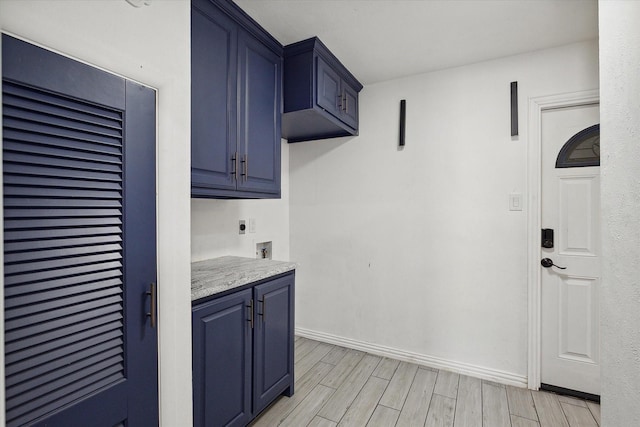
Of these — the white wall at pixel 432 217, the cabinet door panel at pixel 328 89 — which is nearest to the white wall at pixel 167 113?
the cabinet door panel at pixel 328 89

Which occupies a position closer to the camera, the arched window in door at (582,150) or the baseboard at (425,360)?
the arched window in door at (582,150)

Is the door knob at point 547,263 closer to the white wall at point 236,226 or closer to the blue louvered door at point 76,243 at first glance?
the white wall at point 236,226

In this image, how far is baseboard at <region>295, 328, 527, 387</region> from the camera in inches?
91.1

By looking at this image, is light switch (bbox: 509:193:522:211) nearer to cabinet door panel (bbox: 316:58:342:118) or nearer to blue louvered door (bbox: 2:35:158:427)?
cabinet door panel (bbox: 316:58:342:118)

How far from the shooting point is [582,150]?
7.03ft

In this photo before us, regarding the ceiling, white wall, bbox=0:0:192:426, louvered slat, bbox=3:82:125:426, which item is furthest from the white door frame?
louvered slat, bbox=3:82:125:426

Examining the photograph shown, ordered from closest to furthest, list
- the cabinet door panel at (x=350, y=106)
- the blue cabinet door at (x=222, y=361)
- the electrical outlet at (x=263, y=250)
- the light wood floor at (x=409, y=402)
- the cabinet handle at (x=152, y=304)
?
the cabinet handle at (x=152, y=304)
the blue cabinet door at (x=222, y=361)
the light wood floor at (x=409, y=402)
the cabinet door panel at (x=350, y=106)
the electrical outlet at (x=263, y=250)

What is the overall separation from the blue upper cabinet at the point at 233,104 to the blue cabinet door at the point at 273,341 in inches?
24.5

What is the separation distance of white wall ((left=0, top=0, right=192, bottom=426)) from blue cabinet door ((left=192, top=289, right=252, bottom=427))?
146 millimetres

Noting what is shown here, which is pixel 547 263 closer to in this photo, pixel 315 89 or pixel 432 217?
pixel 432 217

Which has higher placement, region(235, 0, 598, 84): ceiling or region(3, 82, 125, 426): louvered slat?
region(235, 0, 598, 84): ceiling

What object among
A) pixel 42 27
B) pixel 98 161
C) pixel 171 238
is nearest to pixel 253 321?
pixel 171 238

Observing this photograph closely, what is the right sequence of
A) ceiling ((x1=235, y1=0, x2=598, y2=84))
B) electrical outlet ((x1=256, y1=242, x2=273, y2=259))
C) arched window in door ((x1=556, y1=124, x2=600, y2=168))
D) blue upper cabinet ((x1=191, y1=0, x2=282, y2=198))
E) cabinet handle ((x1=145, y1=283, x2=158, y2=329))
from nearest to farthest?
1. cabinet handle ((x1=145, y1=283, x2=158, y2=329))
2. blue upper cabinet ((x1=191, y1=0, x2=282, y2=198))
3. ceiling ((x1=235, y1=0, x2=598, y2=84))
4. arched window in door ((x1=556, y1=124, x2=600, y2=168))
5. electrical outlet ((x1=256, y1=242, x2=273, y2=259))

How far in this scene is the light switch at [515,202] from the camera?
2.28 metres
